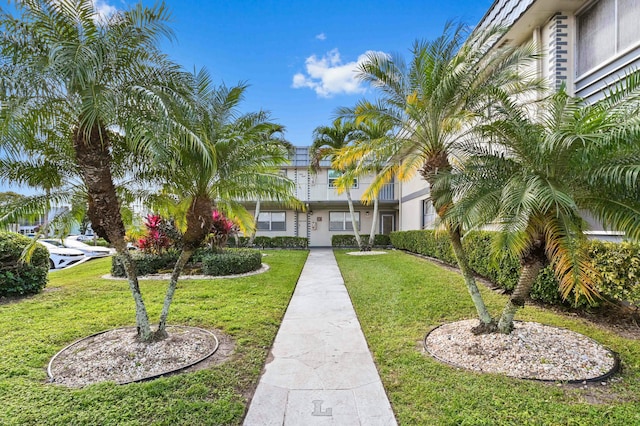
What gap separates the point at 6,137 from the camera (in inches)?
141

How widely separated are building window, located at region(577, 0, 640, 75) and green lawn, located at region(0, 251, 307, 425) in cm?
871

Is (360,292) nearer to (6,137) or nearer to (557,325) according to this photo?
(557,325)

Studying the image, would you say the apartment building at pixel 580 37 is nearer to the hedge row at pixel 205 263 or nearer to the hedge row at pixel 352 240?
the hedge row at pixel 205 263

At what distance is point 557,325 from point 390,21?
10.9 metres

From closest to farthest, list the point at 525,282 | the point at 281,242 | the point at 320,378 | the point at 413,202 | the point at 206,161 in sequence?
1. the point at 320,378
2. the point at 206,161
3. the point at 525,282
4. the point at 413,202
5. the point at 281,242

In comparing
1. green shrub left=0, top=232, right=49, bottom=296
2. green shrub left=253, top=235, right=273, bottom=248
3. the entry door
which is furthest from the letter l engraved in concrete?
the entry door

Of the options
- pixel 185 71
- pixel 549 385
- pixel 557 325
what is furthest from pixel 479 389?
pixel 185 71

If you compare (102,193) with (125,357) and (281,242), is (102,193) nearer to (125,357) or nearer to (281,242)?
(125,357)

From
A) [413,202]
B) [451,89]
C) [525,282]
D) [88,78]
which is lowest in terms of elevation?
[525,282]

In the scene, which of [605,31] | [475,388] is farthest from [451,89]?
[605,31]

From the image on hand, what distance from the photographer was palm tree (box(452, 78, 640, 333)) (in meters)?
3.54

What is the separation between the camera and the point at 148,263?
452 inches

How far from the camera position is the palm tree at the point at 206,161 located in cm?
444

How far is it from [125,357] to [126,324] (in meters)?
1.85
